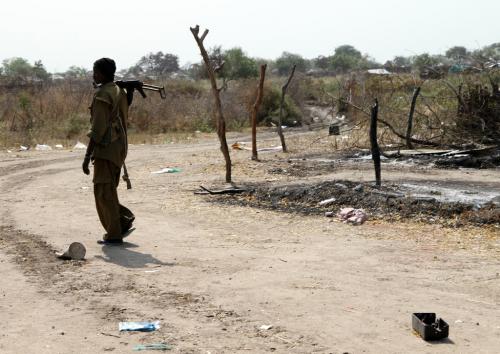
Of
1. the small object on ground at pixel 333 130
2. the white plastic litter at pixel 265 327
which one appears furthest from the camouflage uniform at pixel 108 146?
the small object on ground at pixel 333 130

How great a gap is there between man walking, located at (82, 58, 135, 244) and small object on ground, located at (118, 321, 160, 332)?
2475 millimetres

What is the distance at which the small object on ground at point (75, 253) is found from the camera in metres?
6.68

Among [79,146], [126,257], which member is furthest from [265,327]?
[79,146]

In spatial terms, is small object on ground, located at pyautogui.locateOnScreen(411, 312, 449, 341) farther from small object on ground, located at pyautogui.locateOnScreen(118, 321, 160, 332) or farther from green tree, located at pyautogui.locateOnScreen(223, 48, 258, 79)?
green tree, located at pyautogui.locateOnScreen(223, 48, 258, 79)

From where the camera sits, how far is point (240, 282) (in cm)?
597

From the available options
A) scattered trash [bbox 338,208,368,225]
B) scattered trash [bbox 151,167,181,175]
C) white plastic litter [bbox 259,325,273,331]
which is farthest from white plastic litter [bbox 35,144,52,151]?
white plastic litter [bbox 259,325,273,331]

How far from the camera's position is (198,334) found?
4.72 meters

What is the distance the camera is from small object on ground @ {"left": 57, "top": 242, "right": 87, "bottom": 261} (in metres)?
6.68

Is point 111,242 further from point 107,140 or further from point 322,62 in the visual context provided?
point 322,62

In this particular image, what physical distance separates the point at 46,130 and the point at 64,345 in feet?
59.1

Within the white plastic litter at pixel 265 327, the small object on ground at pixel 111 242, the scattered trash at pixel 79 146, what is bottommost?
the white plastic litter at pixel 265 327

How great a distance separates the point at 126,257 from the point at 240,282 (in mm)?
1422

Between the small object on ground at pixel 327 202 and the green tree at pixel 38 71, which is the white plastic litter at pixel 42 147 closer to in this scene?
the small object on ground at pixel 327 202

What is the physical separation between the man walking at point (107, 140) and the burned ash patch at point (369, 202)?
2.99m
